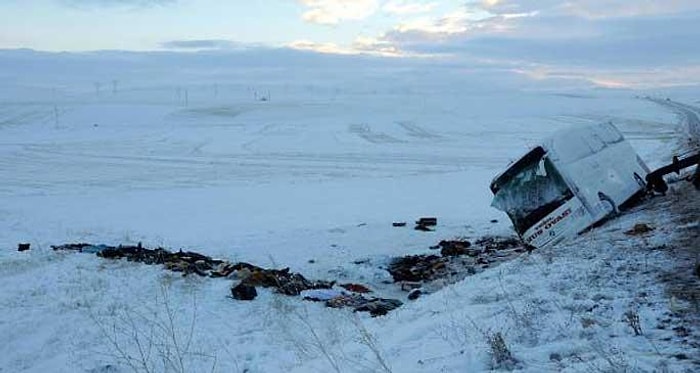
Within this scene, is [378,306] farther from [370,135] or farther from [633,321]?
[370,135]

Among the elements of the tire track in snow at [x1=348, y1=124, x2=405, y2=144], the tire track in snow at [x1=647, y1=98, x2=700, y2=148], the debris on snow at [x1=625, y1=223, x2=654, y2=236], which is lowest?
the tire track in snow at [x1=348, y1=124, x2=405, y2=144]

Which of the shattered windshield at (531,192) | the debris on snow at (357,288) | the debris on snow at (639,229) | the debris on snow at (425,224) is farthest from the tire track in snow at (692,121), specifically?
the debris on snow at (357,288)

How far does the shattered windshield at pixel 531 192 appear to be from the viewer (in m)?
10.0

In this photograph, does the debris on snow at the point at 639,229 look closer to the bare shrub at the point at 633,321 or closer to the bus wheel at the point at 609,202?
the bus wheel at the point at 609,202

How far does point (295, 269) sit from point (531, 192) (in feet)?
15.3

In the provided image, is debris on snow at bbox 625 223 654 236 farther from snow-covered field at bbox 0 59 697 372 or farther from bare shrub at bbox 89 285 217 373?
bare shrub at bbox 89 285 217 373

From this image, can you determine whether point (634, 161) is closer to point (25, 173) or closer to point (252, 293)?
point (252, 293)

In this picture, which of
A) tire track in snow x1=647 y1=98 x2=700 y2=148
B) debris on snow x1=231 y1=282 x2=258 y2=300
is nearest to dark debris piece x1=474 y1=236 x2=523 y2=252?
debris on snow x1=231 y1=282 x2=258 y2=300

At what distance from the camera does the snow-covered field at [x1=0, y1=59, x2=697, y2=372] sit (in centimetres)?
552

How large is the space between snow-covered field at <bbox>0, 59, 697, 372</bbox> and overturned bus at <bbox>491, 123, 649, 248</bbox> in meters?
0.55

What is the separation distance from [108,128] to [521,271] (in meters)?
56.4

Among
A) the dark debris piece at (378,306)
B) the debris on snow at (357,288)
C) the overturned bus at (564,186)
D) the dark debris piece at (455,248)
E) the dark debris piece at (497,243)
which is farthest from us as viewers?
the dark debris piece at (497,243)

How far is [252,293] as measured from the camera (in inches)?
399

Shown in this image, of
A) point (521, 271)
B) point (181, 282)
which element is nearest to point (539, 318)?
point (521, 271)
